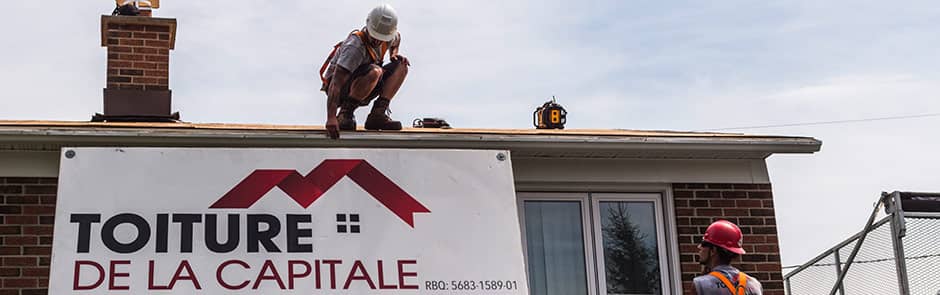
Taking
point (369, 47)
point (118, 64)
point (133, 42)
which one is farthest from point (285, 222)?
point (133, 42)

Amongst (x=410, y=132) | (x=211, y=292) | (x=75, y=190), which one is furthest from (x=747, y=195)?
(x=75, y=190)

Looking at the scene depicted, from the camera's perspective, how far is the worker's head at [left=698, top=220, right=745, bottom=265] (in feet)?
24.3

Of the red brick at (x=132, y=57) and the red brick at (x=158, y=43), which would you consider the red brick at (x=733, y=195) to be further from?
the red brick at (x=132, y=57)

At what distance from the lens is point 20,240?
8.66 metres

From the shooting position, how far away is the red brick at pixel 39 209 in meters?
8.73

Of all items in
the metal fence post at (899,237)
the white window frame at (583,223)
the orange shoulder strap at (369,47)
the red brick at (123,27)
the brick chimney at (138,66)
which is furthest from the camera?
the red brick at (123,27)

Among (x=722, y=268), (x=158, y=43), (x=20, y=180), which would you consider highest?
(x=158, y=43)

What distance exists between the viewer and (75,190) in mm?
8508

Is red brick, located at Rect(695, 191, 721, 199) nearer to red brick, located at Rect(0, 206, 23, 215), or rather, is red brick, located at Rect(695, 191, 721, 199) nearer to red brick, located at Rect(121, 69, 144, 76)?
red brick, located at Rect(0, 206, 23, 215)

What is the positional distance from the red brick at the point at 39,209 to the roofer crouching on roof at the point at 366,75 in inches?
76.8

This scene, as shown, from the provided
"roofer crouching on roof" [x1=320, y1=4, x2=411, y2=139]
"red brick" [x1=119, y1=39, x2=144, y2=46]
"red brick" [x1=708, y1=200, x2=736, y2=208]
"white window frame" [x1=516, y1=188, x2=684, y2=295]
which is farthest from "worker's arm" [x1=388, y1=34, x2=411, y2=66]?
"red brick" [x1=119, y1=39, x2=144, y2=46]

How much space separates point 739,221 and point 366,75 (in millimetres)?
2984

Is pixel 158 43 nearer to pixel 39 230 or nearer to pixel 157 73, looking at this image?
pixel 157 73

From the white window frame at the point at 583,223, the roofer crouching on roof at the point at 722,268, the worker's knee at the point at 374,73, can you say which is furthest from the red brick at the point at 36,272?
the roofer crouching on roof at the point at 722,268
